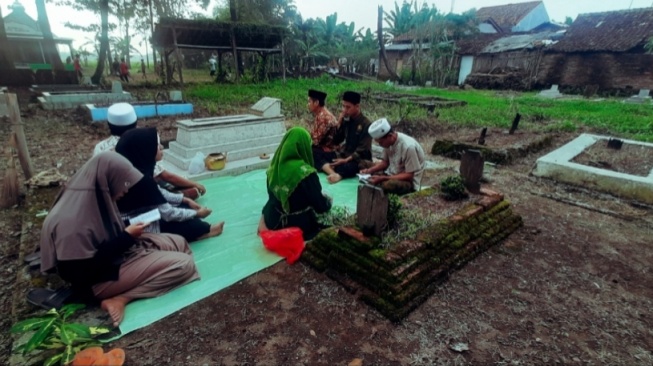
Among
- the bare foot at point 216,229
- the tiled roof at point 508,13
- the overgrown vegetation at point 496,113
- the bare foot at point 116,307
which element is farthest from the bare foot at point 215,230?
the tiled roof at point 508,13

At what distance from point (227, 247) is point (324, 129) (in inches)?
113

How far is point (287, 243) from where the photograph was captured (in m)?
3.15

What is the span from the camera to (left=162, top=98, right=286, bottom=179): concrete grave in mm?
5305

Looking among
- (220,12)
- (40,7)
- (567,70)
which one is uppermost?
(220,12)

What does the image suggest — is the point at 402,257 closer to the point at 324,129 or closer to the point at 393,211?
the point at 393,211

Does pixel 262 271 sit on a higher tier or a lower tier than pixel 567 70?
lower

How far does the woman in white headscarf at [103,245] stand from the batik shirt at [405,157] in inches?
106

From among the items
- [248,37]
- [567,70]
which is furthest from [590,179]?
[567,70]

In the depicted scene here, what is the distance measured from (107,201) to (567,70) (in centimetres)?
2325

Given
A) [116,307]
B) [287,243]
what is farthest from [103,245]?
[287,243]

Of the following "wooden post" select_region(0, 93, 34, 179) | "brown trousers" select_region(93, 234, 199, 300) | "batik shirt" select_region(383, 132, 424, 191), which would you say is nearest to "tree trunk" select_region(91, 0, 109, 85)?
"wooden post" select_region(0, 93, 34, 179)

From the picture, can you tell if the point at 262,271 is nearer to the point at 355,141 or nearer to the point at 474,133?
the point at 355,141

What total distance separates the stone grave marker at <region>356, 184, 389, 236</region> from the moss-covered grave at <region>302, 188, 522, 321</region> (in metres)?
0.09

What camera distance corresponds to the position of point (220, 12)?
101ft
